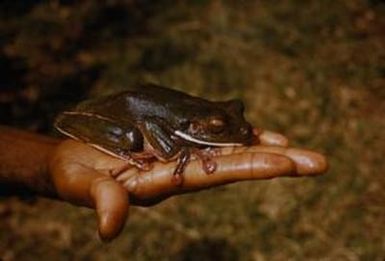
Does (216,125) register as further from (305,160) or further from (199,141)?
(305,160)

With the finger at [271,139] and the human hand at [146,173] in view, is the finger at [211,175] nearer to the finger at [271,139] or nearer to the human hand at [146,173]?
the human hand at [146,173]

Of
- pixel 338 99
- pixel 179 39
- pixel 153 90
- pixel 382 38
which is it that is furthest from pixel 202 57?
pixel 153 90

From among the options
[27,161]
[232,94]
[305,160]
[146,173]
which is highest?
[305,160]

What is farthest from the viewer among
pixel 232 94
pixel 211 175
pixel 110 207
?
pixel 232 94

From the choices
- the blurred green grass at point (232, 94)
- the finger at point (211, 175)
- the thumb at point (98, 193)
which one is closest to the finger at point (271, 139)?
the finger at point (211, 175)

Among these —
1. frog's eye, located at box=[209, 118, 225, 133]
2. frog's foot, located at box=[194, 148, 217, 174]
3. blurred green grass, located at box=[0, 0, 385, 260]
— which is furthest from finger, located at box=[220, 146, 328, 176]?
blurred green grass, located at box=[0, 0, 385, 260]

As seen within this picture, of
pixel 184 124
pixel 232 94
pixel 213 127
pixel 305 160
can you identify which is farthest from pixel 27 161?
pixel 232 94

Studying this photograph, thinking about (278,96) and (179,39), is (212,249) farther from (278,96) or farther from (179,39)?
(179,39)
